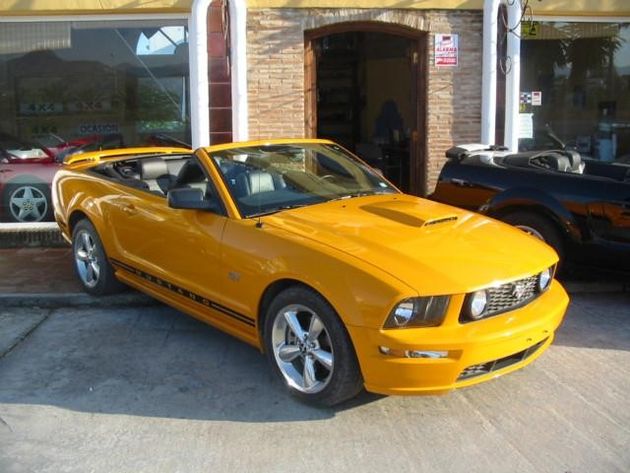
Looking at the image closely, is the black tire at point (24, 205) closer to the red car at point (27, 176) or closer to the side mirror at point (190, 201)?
the red car at point (27, 176)

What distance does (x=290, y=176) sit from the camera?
5.00 meters

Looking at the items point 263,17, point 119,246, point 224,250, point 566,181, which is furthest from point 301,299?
point 263,17

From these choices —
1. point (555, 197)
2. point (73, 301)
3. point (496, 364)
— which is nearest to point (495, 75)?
point (555, 197)

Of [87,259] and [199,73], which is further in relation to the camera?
[199,73]

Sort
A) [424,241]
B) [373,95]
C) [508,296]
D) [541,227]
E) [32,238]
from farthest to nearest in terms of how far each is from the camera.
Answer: [373,95] < [32,238] < [541,227] < [424,241] < [508,296]

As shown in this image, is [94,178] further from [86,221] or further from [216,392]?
[216,392]

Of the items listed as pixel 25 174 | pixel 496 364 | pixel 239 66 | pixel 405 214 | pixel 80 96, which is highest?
pixel 239 66

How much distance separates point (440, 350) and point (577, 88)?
7.64 metres

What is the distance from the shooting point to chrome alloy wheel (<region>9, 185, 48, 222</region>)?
8.88 metres

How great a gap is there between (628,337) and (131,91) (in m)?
6.56

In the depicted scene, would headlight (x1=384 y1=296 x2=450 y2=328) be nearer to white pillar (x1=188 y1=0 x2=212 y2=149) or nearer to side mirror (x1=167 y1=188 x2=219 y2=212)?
side mirror (x1=167 y1=188 x2=219 y2=212)

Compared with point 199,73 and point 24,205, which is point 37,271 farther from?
point 199,73

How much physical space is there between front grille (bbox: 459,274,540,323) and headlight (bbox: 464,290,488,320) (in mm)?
16

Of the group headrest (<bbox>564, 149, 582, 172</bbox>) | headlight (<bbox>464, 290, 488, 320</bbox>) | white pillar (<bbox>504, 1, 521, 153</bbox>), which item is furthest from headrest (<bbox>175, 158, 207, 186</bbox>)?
white pillar (<bbox>504, 1, 521, 153</bbox>)
